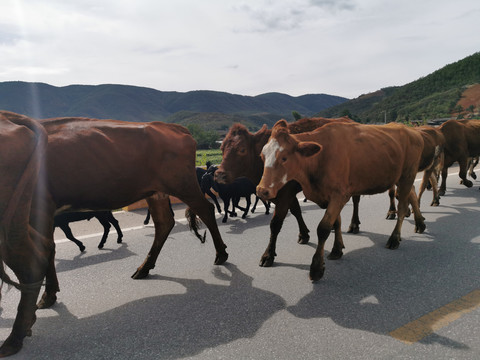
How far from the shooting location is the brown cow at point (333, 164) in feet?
12.7

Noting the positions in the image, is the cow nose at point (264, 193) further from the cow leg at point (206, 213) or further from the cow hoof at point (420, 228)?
the cow hoof at point (420, 228)

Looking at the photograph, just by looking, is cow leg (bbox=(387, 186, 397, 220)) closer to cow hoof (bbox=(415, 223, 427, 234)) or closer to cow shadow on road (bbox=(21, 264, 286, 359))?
cow hoof (bbox=(415, 223, 427, 234))

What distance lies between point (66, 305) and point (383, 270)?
145 inches

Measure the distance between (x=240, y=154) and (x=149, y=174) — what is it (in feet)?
5.18

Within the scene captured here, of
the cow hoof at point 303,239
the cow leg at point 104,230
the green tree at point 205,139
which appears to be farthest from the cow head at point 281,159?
the green tree at point 205,139

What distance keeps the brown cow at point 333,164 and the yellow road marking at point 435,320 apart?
115 centimetres

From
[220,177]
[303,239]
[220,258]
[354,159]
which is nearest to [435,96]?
[303,239]

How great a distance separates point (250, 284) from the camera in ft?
12.6

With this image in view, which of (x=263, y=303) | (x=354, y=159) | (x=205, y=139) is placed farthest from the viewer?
(x=205, y=139)

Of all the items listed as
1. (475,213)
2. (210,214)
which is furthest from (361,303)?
(475,213)

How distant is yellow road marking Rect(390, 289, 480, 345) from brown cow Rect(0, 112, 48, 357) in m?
3.03

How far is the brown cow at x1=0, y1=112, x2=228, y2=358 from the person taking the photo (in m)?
3.22

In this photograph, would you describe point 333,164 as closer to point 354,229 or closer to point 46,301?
point 354,229

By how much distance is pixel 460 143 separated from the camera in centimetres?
919
